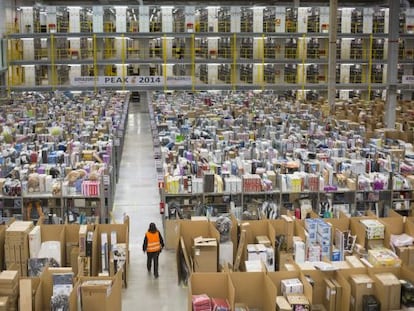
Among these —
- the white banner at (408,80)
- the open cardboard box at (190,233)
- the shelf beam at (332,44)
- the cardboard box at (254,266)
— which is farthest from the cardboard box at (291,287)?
the white banner at (408,80)

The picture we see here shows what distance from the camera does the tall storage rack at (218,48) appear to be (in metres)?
32.7

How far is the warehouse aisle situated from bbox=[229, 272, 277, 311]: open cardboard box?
1.82m

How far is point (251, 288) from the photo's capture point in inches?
337

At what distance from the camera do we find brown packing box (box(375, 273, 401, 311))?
8258 millimetres

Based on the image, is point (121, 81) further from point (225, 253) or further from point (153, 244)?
point (225, 253)

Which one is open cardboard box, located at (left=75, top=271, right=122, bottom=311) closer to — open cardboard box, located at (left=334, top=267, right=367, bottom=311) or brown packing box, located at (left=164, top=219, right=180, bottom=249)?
open cardboard box, located at (left=334, top=267, right=367, bottom=311)

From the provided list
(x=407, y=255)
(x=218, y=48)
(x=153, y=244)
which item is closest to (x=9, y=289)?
(x=153, y=244)

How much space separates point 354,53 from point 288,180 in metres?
24.0

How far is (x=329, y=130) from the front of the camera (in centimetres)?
2134

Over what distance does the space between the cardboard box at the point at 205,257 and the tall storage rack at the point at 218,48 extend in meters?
23.2

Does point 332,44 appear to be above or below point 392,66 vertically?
above

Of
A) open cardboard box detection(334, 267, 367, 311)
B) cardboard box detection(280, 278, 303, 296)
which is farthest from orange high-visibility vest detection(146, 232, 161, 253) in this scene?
open cardboard box detection(334, 267, 367, 311)

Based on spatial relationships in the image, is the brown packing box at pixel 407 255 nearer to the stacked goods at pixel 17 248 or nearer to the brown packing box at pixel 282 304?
the brown packing box at pixel 282 304

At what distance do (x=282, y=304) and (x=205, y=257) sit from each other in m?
2.70
